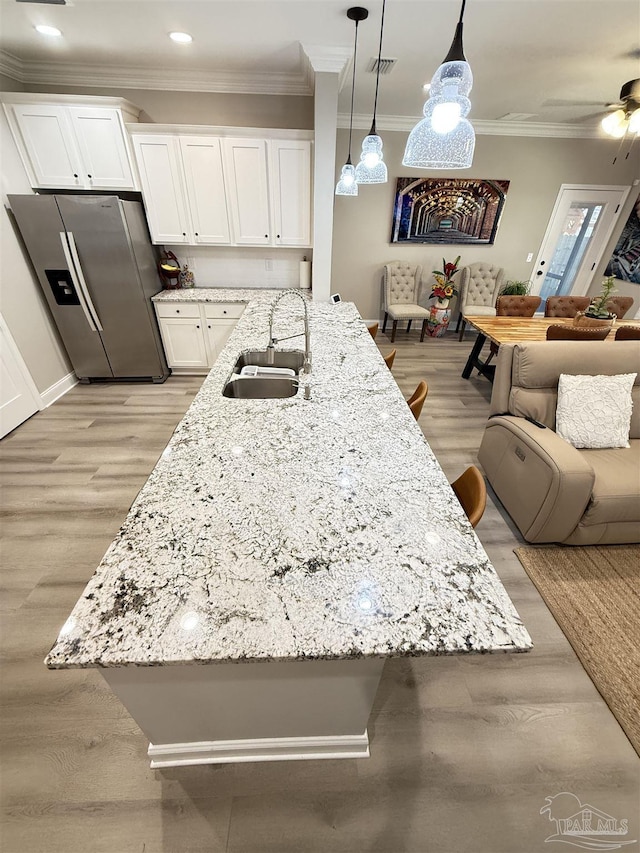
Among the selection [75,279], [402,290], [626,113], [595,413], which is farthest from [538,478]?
[75,279]

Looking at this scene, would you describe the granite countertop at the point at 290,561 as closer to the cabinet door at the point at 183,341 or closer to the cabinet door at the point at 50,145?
the cabinet door at the point at 183,341

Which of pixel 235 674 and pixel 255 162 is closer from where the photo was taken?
pixel 235 674

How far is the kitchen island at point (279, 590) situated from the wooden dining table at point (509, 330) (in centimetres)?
220

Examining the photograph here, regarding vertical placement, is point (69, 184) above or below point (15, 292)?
above

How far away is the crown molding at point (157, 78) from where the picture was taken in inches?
120

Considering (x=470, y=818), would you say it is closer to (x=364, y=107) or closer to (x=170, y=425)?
(x=170, y=425)

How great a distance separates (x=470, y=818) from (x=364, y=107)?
5925mm

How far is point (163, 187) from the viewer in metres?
3.34

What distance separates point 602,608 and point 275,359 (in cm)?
225

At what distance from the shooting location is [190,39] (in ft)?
8.33

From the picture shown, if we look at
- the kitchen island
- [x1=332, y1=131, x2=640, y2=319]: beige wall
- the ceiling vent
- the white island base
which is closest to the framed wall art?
[x1=332, y1=131, x2=640, y2=319]: beige wall

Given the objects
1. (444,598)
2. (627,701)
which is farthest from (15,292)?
(627,701)

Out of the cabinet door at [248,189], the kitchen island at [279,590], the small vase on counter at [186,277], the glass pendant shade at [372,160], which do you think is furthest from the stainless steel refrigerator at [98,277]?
the kitchen island at [279,590]

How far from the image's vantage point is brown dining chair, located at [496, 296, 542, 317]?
152 inches
